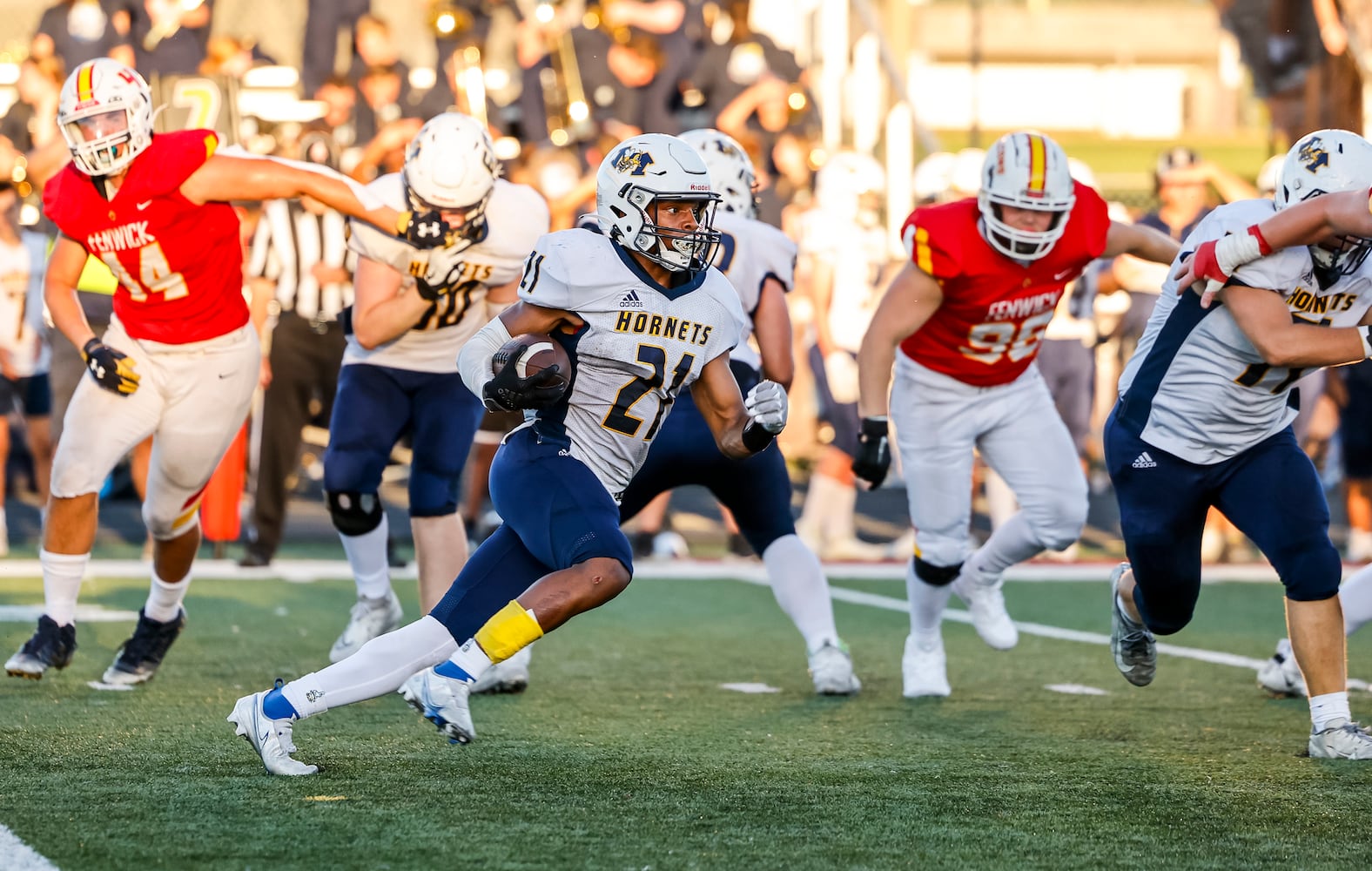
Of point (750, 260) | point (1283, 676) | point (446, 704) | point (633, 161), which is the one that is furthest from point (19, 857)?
point (1283, 676)

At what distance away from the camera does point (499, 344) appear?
441 centimetres

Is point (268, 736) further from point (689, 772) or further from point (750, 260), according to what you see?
point (750, 260)

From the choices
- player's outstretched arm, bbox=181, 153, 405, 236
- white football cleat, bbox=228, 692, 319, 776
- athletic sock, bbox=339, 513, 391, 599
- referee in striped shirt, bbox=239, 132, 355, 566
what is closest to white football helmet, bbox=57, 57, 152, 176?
player's outstretched arm, bbox=181, 153, 405, 236

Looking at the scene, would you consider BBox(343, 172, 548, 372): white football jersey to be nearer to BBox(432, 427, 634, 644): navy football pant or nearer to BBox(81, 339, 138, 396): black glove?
BBox(81, 339, 138, 396): black glove

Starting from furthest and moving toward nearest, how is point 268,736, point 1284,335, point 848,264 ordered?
point 848,264 < point 1284,335 < point 268,736

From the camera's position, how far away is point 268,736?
432 cm

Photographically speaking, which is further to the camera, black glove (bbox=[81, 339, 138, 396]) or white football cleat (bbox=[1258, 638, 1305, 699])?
white football cleat (bbox=[1258, 638, 1305, 699])

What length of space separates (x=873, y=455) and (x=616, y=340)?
4.49 ft

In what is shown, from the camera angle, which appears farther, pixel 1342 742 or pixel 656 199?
pixel 1342 742

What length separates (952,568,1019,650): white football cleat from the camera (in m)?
6.42

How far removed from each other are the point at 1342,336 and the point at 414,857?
2748 mm

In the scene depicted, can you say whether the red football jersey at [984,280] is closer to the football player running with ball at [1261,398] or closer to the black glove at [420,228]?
the football player running with ball at [1261,398]

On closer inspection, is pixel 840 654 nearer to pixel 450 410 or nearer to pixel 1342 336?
pixel 450 410

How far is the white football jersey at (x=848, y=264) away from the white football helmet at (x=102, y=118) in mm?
5265
